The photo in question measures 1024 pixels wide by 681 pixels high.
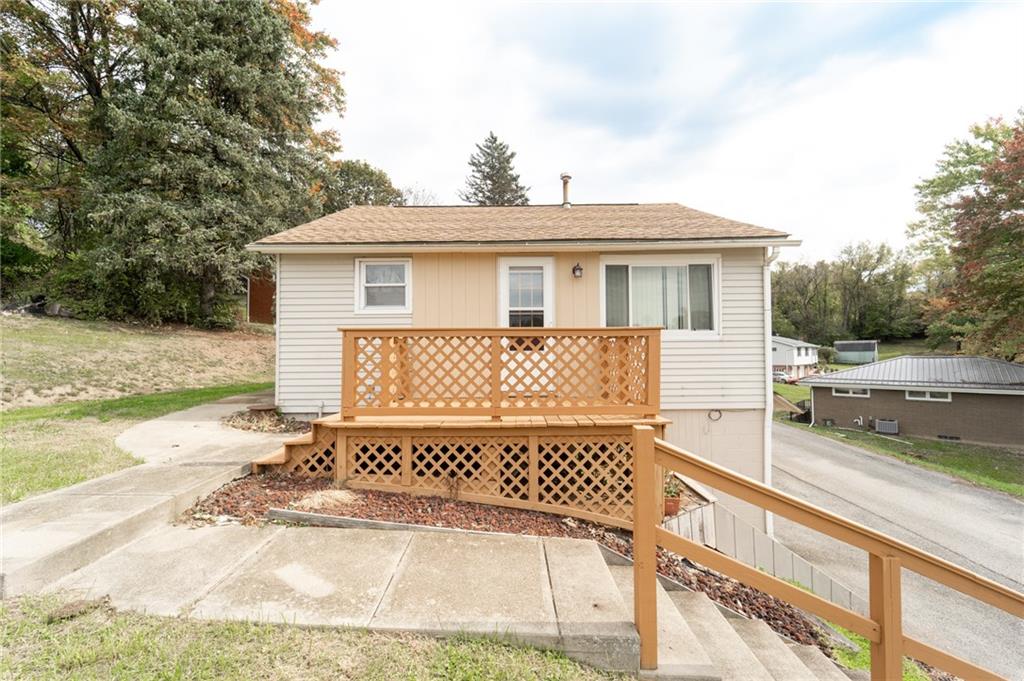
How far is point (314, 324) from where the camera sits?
Answer: 7.32 m

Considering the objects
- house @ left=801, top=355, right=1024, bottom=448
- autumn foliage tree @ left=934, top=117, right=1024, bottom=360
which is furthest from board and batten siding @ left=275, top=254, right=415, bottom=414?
autumn foliage tree @ left=934, top=117, right=1024, bottom=360

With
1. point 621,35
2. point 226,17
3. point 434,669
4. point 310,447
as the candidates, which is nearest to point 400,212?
point 621,35

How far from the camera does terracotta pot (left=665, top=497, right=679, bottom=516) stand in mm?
4766

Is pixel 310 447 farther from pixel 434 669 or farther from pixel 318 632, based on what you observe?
pixel 434 669

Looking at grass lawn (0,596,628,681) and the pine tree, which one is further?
the pine tree

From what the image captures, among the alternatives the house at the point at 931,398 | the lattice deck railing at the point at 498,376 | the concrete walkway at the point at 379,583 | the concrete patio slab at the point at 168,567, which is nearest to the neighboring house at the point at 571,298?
the lattice deck railing at the point at 498,376

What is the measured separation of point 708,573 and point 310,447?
4.46m

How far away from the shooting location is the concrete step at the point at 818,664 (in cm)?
322

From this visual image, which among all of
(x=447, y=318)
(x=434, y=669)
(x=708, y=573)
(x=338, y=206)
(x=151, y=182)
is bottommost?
(x=708, y=573)

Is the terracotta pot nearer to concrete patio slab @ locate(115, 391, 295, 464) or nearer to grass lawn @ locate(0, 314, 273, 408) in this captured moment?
concrete patio slab @ locate(115, 391, 295, 464)

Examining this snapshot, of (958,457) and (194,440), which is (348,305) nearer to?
(194,440)

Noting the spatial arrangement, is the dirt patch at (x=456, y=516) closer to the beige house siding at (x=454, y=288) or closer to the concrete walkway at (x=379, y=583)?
the concrete walkway at (x=379, y=583)

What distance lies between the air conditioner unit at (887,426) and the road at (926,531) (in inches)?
163

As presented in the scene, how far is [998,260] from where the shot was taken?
15930 millimetres
